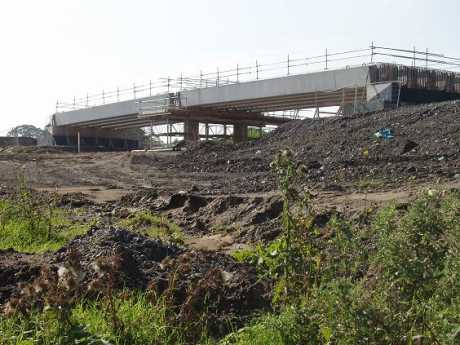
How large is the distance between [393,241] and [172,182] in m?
13.9

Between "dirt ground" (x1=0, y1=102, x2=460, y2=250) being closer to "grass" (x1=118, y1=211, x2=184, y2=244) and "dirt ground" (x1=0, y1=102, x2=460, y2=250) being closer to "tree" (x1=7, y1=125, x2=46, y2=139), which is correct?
"grass" (x1=118, y1=211, x2=184, y2=244)

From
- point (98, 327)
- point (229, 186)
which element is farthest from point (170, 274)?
point (229, 186)

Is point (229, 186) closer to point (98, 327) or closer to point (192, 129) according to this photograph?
point (98, 327)

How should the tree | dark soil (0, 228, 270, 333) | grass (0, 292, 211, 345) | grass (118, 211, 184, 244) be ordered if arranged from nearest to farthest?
grass (0, 292, 211, 345)
dark soil (0, 228, 270, 333)
grass (118, 211, 184, 244)
the tree

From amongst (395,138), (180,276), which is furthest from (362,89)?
(180,276)

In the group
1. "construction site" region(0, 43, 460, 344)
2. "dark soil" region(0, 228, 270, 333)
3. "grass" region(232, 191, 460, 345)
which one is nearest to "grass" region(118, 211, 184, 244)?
"construction site" region(0, 43, 460, 344)

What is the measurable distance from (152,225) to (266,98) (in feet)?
→ 69.7

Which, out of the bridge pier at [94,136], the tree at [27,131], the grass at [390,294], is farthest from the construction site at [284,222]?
the tree at [27,131]

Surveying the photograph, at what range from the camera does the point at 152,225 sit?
32.3 ft

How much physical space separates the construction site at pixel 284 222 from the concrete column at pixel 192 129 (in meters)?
5.79

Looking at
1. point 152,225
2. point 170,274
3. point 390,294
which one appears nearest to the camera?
point 390,294

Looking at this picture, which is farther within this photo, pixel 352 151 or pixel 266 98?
pixel 266 98

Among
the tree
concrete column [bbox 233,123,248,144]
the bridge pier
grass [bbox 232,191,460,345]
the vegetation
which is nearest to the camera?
grass [bbox 232,191,460,345]

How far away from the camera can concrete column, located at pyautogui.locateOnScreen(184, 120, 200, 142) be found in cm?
3453
